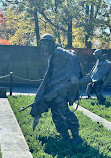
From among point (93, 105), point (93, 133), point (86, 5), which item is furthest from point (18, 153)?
point (86, 5)

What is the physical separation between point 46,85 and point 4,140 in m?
1.27

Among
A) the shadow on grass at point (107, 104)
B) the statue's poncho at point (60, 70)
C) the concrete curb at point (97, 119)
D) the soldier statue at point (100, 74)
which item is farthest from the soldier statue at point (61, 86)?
the soldier statue at point (100, 74)

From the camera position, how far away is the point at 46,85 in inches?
248

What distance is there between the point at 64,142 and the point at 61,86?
104 centimetres

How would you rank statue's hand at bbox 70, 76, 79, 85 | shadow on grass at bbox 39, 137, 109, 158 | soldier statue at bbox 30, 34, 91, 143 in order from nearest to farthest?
1. shadow on grass at bbox 39, 137, 109, 158
2. statue's hand at bbox 70, 76, 79, 85
3. soldier statue at bbox 30, 34, 91, 143

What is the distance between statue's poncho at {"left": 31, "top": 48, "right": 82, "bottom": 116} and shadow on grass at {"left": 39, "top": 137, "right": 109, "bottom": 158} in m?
0.73

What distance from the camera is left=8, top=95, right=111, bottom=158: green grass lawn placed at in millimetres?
5598

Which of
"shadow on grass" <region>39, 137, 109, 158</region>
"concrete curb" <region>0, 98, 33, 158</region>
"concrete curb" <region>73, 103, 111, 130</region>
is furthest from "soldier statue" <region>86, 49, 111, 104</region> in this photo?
"shadow on grass" <region>39, 137, 109, 158</region>

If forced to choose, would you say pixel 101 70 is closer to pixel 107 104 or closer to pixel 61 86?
pixel 107 104

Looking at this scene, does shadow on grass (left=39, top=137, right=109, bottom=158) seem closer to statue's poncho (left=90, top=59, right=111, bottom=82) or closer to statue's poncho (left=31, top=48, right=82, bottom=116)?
statue's poncho (left=31, top=48, right=82, bottom=116)

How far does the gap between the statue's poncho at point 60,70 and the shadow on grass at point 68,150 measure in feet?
2.39

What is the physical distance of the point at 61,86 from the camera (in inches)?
238

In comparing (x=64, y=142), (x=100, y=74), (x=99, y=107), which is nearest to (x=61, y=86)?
(x=64, y=142)

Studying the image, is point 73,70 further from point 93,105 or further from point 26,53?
point 26,53
